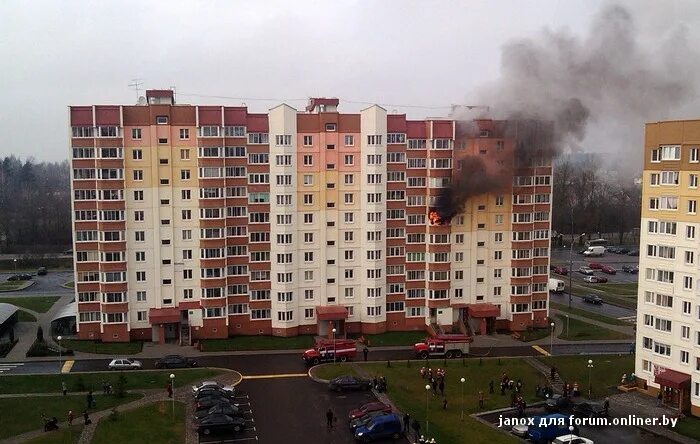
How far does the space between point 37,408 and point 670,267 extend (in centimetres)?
4641

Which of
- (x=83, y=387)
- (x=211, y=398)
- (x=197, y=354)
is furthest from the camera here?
(x=197, y=354)

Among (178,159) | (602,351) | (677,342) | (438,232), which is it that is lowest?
(602,351)

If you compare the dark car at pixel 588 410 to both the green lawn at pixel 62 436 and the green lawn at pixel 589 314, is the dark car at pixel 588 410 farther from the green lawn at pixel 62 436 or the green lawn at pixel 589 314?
the green lawn at pixel 62 436

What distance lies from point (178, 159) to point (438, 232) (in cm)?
2747

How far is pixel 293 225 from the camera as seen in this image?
2564 inches

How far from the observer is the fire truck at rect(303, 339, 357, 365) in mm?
56125

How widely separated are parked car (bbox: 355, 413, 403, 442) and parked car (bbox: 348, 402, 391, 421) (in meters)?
2.04

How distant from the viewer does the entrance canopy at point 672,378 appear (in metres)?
44.9

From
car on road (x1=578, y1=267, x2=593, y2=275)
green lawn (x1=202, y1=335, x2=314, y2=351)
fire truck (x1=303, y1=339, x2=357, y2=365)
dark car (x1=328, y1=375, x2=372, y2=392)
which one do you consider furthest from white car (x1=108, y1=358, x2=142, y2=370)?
car on road (x1=578, y1=267, x2=593, y2=275)

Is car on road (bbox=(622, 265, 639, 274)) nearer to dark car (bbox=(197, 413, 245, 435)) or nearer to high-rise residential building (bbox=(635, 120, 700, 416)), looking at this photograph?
high-rise residential building (bbox=(635, 120, 700, 416))

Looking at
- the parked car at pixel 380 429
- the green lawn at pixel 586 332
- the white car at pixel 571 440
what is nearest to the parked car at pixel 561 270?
the green lawn at pixel 586 332

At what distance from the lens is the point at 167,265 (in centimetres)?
6325

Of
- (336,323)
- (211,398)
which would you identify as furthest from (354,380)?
(336,323)

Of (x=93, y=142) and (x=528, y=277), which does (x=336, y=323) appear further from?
(x=93, y=142)
